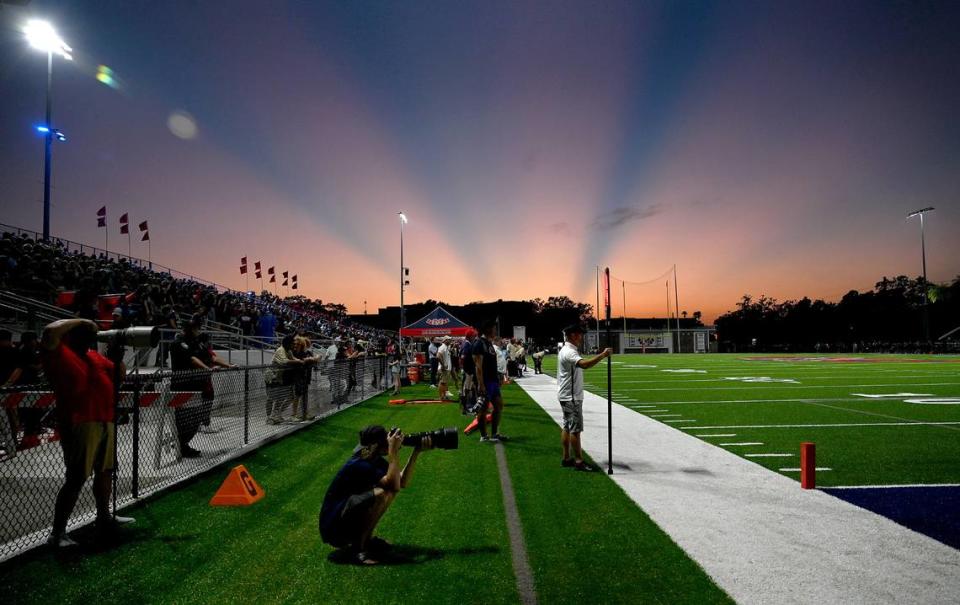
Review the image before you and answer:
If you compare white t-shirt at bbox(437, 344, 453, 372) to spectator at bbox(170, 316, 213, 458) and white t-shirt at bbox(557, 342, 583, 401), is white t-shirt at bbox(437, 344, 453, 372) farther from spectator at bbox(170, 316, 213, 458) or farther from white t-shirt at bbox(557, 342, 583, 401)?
white t-shirt at bbox(557, 342, 583, 401)

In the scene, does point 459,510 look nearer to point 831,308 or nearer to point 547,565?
point 547,565

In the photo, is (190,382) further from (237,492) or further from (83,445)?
(83,445)

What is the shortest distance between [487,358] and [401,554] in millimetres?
4919

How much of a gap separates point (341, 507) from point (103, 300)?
510 inches

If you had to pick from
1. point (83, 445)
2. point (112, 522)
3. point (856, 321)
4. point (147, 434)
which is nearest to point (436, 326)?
point (147, 434)

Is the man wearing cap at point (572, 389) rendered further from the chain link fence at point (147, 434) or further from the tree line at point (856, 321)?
the tree line at point (856, 321)

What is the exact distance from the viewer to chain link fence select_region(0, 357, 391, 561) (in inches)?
Result: 212

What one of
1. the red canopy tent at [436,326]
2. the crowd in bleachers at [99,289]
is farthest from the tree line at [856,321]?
the crowd in bleachers at [99,289]

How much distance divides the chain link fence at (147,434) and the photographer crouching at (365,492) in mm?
2333

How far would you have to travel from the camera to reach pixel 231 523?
5121 mm

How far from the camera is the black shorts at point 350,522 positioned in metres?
4.09

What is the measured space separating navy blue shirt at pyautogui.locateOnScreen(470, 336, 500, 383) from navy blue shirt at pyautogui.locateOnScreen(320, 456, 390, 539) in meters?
4.76

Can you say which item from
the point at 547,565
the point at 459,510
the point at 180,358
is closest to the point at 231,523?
the point at 459,510

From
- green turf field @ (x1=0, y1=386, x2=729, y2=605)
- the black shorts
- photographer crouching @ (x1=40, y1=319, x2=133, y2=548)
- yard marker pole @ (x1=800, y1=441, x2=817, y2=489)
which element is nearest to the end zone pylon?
green turf field @ (x1=0, y1=386, x2=729, y2=605)
